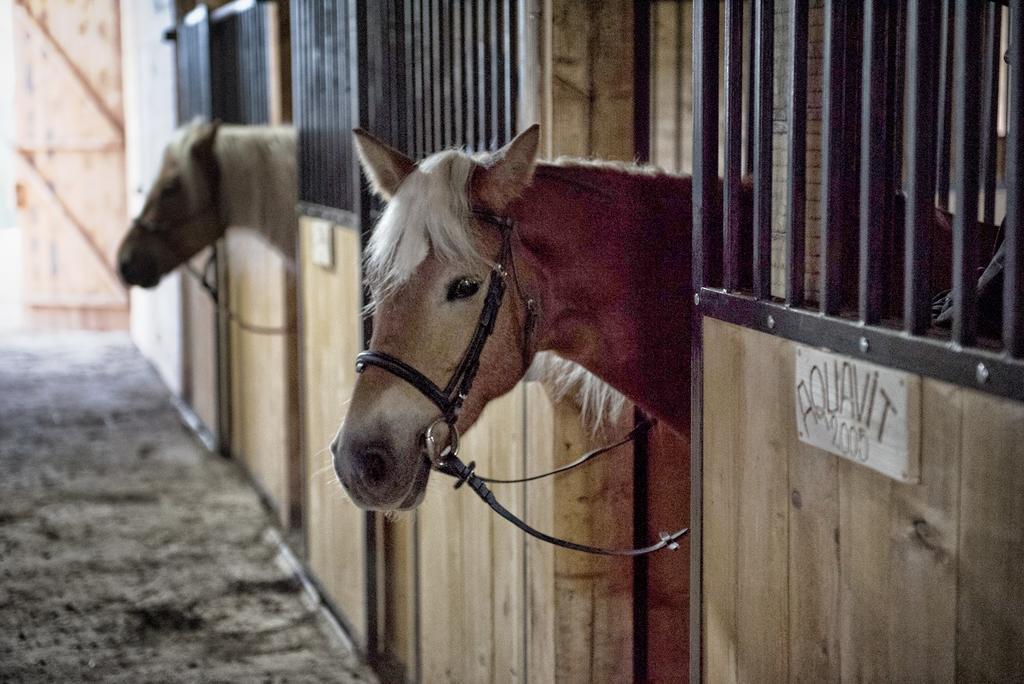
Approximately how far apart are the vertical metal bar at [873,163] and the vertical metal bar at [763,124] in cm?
22

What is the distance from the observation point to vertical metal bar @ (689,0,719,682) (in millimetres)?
1520

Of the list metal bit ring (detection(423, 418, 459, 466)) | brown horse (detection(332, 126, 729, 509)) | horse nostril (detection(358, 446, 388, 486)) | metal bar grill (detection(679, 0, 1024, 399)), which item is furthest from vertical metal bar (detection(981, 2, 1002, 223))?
horse nostril (detection(358, 446, 388, 486))

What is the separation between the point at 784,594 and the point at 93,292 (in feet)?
30.7

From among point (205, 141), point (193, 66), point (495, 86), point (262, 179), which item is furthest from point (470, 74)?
point (193, 66)

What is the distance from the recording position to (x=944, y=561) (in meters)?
1.03

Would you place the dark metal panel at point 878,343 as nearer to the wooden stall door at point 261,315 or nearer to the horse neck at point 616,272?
the horse neck at point 616,272

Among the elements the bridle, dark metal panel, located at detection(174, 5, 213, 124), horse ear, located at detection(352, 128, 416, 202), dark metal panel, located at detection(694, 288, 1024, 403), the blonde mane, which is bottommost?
the bridle

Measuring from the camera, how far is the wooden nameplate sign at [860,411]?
1.07m

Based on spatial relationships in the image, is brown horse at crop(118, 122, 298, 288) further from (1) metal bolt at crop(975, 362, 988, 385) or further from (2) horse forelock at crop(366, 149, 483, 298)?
(1) metal bolt at crop(975, 362, 988, 385)

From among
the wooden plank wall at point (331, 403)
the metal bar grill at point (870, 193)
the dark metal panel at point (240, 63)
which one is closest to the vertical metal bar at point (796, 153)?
the metal bar grill at point (870, 193)

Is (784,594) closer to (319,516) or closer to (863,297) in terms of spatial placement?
(863,297)

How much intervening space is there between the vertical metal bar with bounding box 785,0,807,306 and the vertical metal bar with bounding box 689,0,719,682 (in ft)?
0.65

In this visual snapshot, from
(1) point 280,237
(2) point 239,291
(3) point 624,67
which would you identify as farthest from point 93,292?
(3) point 624,67

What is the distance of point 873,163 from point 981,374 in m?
0.28
